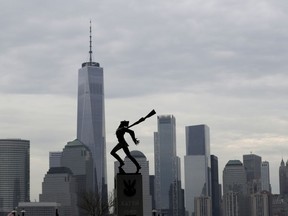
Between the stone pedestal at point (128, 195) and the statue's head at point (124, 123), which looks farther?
the statue's head at point (124, 123)

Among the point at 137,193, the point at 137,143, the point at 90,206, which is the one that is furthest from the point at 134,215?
the point at 90,206

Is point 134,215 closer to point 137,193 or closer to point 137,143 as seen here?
point 137,193

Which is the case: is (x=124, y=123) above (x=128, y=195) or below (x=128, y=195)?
above

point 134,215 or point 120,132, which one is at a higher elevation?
point 120,132

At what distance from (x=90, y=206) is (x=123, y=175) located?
959 inches

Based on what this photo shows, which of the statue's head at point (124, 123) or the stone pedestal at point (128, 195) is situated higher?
the statue's head at point (124, 123)

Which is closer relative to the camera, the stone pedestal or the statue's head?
the stone pedestal

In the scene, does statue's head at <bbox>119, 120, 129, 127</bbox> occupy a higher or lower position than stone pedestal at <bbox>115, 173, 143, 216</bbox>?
higher

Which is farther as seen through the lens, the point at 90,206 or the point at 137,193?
the point at 90,206

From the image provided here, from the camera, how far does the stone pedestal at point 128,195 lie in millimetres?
35750

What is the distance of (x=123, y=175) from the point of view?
118ft

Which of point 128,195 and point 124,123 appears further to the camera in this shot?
point 124,123

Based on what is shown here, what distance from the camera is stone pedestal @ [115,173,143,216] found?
117ft

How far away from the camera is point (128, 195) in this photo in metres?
35.9
